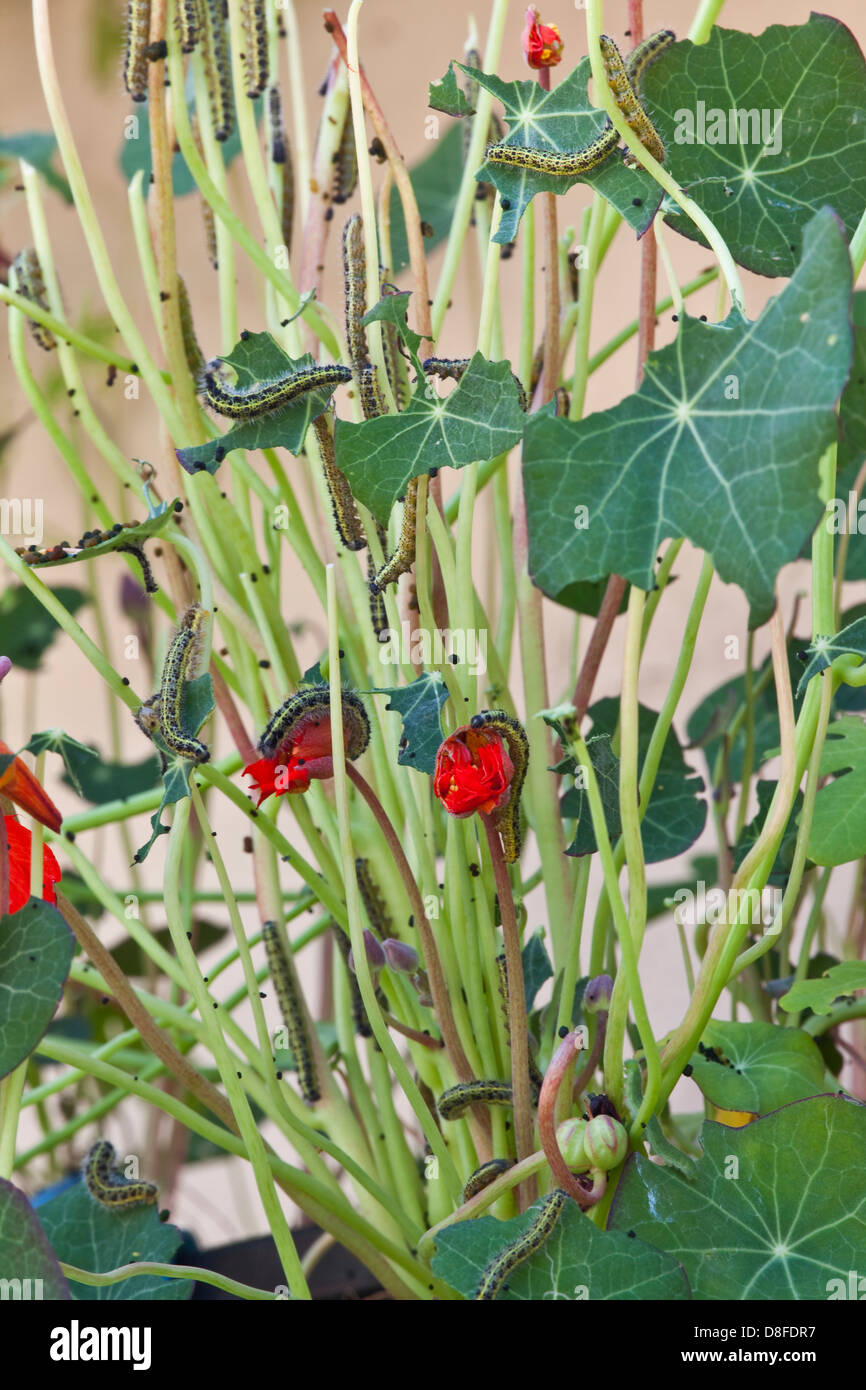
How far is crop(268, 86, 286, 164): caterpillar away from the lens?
583 millimetres

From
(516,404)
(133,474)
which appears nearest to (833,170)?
(516,404)

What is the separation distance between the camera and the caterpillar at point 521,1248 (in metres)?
0.37

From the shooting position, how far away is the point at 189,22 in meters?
0.49

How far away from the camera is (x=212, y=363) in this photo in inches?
17.6

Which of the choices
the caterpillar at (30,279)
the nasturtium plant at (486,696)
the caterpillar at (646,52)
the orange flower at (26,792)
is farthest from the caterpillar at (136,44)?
the orange flower at (26,792)

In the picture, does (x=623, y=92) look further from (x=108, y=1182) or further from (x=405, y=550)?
(x=108, y=1182)

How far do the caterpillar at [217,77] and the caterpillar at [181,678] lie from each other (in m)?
0.27

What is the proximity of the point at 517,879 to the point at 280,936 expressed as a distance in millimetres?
122

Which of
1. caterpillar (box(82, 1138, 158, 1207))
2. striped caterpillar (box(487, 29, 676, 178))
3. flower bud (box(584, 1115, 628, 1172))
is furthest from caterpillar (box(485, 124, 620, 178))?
caterpillar (box(82, 1138, 158, 1207))

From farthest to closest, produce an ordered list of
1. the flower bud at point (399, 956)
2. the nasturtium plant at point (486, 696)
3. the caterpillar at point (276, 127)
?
the caterpillar at point (276, 127) < the flower bud at point (399, 956) < the nasturtium plant at point (486, 696)

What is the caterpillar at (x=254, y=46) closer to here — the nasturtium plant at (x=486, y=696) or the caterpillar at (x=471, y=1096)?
the nasturtium plant at (x=486, y=696)

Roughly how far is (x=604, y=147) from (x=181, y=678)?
25 centimetres

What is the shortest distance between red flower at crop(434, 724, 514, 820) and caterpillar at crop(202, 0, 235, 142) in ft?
1.19
